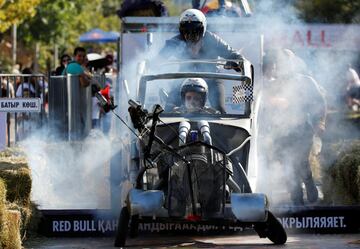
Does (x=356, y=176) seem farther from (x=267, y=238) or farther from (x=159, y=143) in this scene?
(x=159, y=143)

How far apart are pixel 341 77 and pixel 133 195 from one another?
771 inches

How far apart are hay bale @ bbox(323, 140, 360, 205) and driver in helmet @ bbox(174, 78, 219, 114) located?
2.13 m

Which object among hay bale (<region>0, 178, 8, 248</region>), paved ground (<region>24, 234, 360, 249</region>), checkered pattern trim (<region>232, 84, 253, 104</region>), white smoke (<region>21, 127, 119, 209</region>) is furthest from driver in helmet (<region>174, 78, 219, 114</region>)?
white smoke (<region>21, 127, 119, 209</region>)

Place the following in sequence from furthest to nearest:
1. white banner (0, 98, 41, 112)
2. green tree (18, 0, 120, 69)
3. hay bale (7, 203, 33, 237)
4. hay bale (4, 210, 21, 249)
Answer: green tree (18, 0, 120, 69) < white banner (0, 98, 41, 112) < hay bale (7, 203, 33, 237) < hay bale (4, 210, 21, 249)

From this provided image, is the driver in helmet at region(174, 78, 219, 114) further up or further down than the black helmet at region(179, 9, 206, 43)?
further down

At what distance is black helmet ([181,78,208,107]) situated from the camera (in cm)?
1050

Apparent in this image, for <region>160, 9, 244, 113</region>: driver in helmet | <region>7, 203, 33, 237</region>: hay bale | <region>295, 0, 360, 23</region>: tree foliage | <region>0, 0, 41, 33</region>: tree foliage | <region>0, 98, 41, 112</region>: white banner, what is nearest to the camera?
<region>7, 203, 33, 237</region>: hay bale

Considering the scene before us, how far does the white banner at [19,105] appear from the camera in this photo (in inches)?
461

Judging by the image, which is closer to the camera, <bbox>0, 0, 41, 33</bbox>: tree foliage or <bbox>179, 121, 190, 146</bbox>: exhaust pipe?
<bbox>179, 121, 190, 146</bbox>: exhaust pipe

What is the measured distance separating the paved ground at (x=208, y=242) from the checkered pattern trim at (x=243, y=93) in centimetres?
145

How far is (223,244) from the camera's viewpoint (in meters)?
10.2

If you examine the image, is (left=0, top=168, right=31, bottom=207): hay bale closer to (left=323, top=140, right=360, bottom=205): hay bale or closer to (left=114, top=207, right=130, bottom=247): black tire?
(left=114, top=207, right=130, bottom=247): black tire

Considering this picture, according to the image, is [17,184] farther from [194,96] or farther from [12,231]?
[194,96]

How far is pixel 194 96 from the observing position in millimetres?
10547
